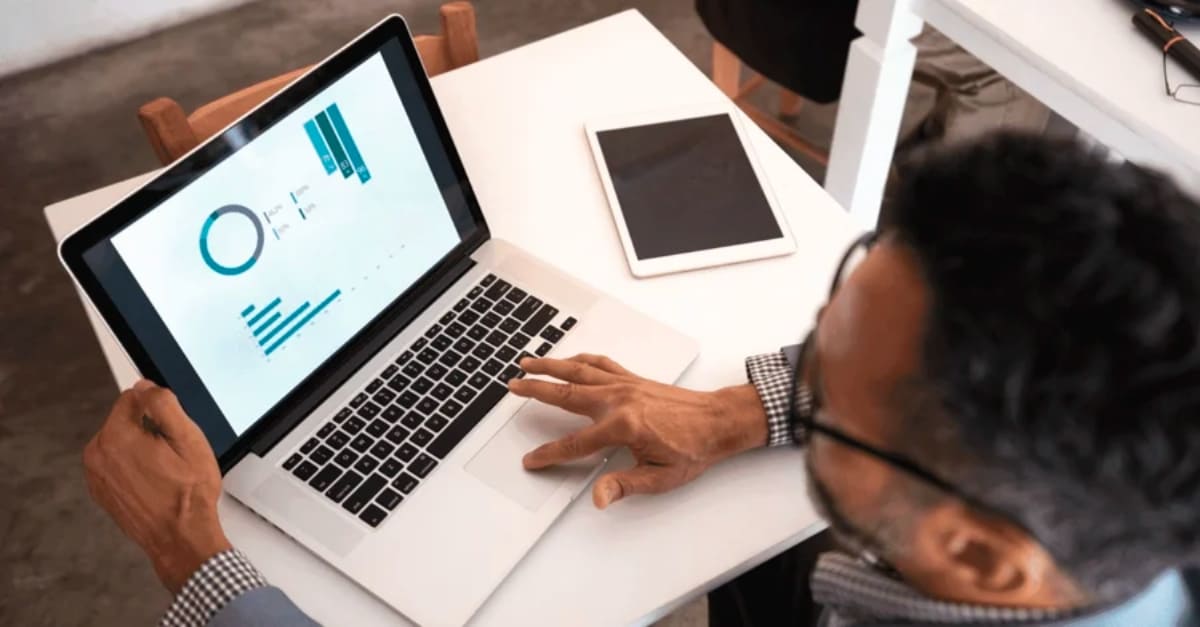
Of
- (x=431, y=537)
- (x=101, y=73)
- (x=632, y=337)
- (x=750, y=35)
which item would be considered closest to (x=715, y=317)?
(x=632, y=337)

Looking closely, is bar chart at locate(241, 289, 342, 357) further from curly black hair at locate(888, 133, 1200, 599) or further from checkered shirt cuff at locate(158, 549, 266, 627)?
curly black hair at locate(888, 133, 1200, 599)

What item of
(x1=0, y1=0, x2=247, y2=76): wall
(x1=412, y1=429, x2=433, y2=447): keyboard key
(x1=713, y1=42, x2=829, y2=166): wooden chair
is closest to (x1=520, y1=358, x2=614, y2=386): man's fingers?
(x1=412, y1=429, x2=433, y2=447): keyboard key

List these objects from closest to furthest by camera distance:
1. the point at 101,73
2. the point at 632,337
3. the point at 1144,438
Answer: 1. the point at 1144,438
2. the point at 632,337
3. the point at 101,73

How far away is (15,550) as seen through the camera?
1690 millimetres

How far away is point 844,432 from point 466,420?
416mm

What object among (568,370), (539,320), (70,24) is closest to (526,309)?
(539,320)

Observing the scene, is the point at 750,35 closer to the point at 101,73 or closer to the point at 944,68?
the point at 944,68

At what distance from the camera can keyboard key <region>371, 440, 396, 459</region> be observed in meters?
0.88

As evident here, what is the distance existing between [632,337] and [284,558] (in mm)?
381

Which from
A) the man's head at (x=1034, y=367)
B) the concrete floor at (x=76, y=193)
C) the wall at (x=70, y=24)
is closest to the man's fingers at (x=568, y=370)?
the man's head at (x=1034, y=367)

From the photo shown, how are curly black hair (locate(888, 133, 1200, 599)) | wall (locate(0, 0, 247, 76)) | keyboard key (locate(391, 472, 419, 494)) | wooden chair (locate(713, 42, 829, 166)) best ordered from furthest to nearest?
wall (locate(0, 0, 247, 76)) < wooden chair (locate(713, 42, 829, 166)) < keyboard key (locate(391, 472, 419, 494)) < curly black hair (locate(888, 133, 1200, 599))

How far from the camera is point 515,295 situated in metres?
1.00

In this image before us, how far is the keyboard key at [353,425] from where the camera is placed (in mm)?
891

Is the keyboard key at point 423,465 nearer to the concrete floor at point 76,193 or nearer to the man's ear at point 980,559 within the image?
the man's ear at point 980,559
